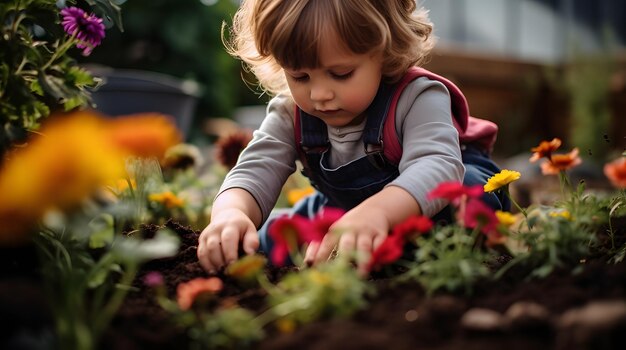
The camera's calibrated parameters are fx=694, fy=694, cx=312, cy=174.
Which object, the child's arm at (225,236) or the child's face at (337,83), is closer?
the child's arm at (225,236)

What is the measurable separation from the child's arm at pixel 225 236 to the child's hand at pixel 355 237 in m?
0.17

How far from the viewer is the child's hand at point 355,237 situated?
1229mm

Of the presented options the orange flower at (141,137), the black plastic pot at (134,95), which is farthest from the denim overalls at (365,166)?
the black plastic pot at (134,95)

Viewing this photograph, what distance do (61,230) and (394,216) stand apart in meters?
0.64

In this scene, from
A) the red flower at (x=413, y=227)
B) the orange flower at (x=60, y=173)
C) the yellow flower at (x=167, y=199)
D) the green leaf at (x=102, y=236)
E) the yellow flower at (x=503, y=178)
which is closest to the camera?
the orange flower at (x=60, y=173)

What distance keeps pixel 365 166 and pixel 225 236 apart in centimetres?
57

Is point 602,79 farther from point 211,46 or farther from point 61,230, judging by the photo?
point 61,230

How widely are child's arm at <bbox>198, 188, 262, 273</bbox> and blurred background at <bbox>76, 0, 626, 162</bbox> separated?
4.44m

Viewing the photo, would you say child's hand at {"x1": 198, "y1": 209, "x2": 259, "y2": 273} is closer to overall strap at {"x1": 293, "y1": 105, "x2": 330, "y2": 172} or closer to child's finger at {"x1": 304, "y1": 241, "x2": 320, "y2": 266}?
child's finger at {"x1": 304, "y1": 241, "x2": 320, "y2": 266}

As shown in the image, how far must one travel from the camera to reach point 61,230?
1.28 metres

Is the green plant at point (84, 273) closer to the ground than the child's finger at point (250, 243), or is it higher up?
higher up

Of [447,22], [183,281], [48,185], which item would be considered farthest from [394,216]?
[447,22]

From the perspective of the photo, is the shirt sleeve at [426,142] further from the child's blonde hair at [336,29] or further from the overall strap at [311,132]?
the overall strap at [311,132]

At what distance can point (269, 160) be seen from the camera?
1.89 m
